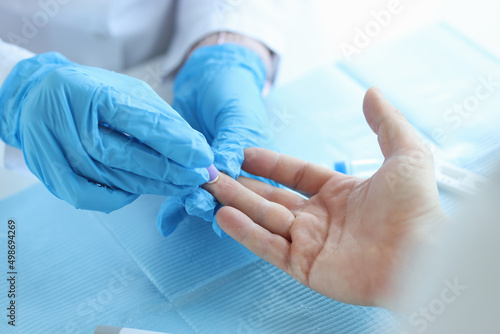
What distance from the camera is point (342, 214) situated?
971 mm

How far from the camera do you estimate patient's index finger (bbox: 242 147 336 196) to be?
107 centimetres

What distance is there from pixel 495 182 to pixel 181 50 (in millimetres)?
1093

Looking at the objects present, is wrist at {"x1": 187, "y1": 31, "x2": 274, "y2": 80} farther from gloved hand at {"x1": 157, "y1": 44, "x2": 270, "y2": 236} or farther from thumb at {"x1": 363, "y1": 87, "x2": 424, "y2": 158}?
thumb at {"x1": 363, "y1": 87, "x2": 424, "y2": 158}

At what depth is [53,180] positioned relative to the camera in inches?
35.1

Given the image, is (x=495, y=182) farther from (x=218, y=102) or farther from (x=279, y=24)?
(x=279, y=24)

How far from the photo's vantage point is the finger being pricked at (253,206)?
97 centimetres

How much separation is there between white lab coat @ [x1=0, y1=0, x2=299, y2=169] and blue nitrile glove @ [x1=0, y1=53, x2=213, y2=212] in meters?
0.40

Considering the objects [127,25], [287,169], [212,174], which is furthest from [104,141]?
[127,25]

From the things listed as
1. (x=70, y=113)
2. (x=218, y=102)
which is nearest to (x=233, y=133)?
(x=218, y=102)
